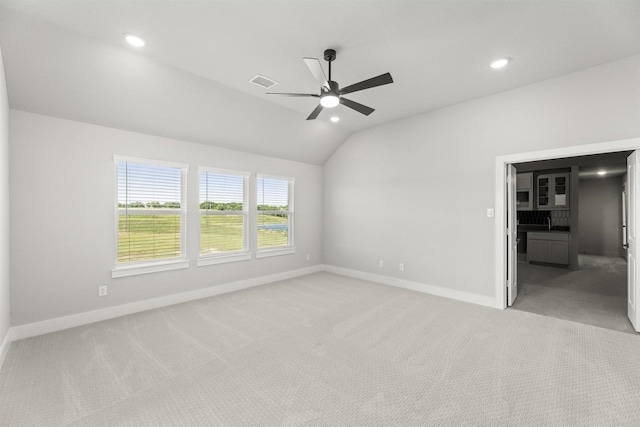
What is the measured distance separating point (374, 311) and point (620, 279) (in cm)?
538

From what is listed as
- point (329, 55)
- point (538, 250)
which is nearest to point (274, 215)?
point (329, 55)

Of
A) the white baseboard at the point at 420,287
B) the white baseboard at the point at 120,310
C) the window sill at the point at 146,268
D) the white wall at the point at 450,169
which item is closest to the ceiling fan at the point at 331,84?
the white wall at the point at 450,169

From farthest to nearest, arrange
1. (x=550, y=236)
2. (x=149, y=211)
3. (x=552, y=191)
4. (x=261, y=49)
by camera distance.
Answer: (x=552, y=191) < (x=550, y=236) < (x=149, y=211) < (x=261, y=49)

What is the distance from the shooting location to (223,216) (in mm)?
4902

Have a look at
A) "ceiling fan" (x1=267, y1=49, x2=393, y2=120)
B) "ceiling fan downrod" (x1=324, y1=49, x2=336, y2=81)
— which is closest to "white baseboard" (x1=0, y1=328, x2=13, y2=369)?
"ceiling fan" (x1=267, y1=49, x2=393, y2=120)

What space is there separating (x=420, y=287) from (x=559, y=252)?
453 cm

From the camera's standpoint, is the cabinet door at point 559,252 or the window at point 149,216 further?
the cabinet door at point 559,252

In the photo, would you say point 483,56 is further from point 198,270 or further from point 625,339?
point 198,270

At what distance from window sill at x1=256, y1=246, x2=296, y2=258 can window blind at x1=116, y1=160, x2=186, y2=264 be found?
144 centimetres

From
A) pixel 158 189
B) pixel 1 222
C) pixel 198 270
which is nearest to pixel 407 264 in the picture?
pixel 198 270

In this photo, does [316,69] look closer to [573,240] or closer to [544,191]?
[573,240]

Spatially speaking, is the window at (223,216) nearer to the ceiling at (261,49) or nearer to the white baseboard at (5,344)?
the ceiling at (261,49)

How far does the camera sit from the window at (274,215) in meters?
5.46

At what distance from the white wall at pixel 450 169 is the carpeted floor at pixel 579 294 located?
90cm
